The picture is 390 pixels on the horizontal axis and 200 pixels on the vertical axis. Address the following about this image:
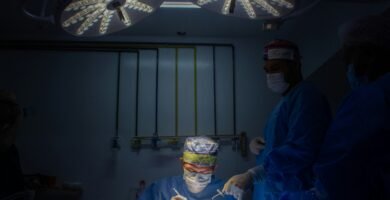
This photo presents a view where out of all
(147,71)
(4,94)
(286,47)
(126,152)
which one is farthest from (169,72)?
(4,94)

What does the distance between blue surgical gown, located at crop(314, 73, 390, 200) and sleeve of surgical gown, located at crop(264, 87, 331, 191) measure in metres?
0.39

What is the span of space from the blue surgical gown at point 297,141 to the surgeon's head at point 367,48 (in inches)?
11.5

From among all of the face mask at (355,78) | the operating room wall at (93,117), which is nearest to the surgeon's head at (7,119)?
the face mask at (355,78)

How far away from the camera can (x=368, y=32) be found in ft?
4.22

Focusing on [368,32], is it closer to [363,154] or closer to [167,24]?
[363,154]

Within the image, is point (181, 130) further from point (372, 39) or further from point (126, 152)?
point (372, 39)

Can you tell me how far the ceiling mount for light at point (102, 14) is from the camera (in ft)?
4.67

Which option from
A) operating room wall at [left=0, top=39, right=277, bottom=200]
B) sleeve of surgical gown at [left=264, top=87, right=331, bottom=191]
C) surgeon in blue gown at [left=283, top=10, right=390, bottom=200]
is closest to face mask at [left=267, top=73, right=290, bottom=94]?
sleeve of surgical gown at [left=264, top=87, right=331, bottom=191]

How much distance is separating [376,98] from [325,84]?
1.48 m

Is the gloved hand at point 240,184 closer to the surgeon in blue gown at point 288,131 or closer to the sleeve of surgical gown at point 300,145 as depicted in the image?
the surgeon in blue gown at point 288,131

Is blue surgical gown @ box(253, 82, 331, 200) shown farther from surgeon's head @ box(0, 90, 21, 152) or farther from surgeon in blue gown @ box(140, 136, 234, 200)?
surgeon's head @ box(0, 90, 21, 152)

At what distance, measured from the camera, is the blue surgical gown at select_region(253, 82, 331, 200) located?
1545 mm

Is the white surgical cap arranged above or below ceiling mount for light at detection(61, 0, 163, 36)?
below

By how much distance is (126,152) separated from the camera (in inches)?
121
